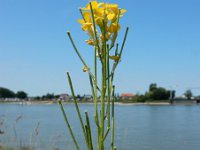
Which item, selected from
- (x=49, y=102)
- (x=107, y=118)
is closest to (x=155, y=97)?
(x=49, y=102)

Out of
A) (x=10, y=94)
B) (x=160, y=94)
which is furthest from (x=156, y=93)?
(x=10, y=94)

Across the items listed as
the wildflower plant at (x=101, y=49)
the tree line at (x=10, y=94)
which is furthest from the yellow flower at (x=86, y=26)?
the tree line at (x=10, y=94)

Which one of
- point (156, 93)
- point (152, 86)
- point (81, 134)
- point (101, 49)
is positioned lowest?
point (81, 134)

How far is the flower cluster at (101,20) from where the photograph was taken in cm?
141

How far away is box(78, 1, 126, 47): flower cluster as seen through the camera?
4.62 feet

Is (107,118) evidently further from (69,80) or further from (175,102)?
(175,102)

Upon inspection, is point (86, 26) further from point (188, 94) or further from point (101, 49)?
point (188, 94)

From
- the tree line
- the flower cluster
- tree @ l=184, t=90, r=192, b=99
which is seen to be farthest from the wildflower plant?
tree @ l=184, t=90, r=192, b=99

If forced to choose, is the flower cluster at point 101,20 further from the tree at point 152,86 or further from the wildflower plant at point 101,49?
the tree at point 152,86

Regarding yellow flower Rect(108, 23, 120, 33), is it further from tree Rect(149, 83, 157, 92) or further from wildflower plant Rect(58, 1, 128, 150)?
tree Rect(149, 83, 157, 92)

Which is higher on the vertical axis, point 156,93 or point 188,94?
point 188,94

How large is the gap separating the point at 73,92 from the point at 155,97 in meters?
109

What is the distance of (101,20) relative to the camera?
1.42m

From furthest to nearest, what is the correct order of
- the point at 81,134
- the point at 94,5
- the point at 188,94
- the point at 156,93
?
the point at 188,94
the point at 156,93
the point at 81,134
the point at 94,5
